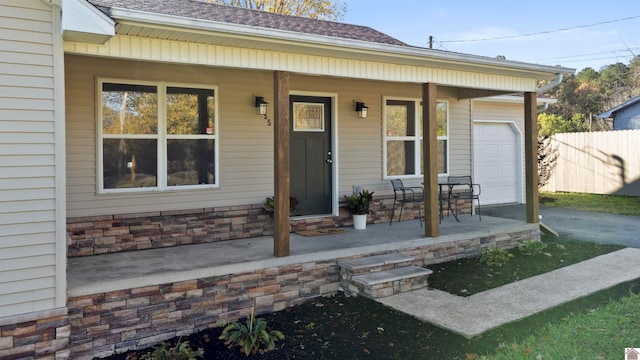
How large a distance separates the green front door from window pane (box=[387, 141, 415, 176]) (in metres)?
1.18

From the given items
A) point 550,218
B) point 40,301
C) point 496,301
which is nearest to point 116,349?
point 40,301

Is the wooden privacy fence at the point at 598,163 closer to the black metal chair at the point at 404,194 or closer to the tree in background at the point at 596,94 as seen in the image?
the black metal chair at the point at 404,194

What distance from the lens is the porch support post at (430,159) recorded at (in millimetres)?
6324

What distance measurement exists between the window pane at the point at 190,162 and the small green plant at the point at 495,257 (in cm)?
383

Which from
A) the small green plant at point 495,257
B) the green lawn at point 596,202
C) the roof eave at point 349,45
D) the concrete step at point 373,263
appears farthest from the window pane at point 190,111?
the green lawn at point 596,202

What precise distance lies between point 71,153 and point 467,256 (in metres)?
5.25

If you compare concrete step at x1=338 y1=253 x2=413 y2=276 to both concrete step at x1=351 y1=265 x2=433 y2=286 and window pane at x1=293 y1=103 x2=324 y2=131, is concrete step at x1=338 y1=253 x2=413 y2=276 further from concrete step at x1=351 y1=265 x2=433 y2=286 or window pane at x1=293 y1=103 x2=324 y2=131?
window pane at x1=293 y1=103 x2=324 y2=131

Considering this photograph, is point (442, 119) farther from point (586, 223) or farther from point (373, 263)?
point (373, 263)

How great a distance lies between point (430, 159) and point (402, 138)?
1842 millimetres

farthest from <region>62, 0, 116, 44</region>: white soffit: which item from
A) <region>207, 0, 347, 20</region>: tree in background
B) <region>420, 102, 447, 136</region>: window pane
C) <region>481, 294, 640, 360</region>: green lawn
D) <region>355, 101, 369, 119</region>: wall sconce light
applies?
<region>207, 0, 347, 20</region>: tree in background

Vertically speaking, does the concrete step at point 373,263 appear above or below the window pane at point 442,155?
below

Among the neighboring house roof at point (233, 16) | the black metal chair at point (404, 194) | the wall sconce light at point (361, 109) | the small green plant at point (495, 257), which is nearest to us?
the neighboring house roof at point (233, 16)

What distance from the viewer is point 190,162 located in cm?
621

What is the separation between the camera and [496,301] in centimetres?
475
